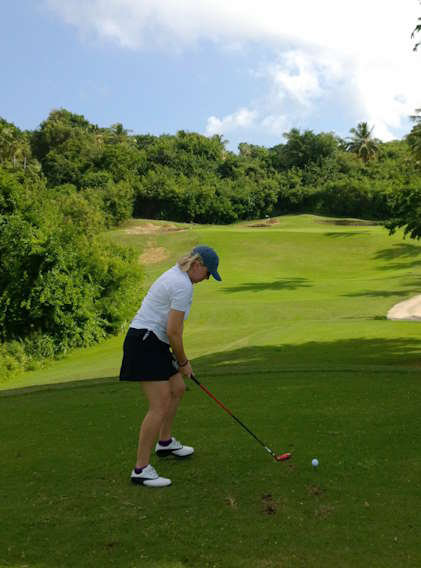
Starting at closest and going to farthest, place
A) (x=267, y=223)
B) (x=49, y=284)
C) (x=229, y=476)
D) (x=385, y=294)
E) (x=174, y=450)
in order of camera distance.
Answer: (x=229, y=476) → (x=174, y=450) → (x=49, y=284) → (x=385, y=294) → (x=267, y=223)

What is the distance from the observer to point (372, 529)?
447cm

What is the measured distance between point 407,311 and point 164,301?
27.7 meters

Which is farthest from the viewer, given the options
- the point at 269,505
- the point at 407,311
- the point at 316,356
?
the point at 407,311

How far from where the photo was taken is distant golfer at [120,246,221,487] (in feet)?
19.3

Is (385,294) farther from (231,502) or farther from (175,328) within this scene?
(231,502)

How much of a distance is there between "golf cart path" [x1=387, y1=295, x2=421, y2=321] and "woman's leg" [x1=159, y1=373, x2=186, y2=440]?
23660mm

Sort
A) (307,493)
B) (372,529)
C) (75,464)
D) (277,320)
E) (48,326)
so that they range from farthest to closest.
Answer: (277,320) < (48,326) < (75,464) < (307,493) < (372,529)

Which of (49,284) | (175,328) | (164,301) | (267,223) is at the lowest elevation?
(49,284)

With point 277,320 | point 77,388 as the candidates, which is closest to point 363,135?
point 277,320

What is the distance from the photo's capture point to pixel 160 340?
6.03 m

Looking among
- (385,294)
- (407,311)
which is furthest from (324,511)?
(385,294)

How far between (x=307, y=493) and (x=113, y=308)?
89.6 feet

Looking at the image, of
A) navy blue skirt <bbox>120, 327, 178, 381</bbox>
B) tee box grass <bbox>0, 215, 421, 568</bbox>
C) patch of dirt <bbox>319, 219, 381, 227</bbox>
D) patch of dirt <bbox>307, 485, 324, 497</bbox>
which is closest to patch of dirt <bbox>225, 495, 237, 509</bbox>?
tee box grass <bbox>0, 215, 421, 568</bbox>

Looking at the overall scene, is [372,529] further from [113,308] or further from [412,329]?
[113,308]
